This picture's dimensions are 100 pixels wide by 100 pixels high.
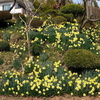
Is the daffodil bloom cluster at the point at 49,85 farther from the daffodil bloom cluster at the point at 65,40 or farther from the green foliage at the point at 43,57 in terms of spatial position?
the daffodil bloom cluster at the point at 65,40

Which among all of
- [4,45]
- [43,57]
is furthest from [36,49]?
[4,45]

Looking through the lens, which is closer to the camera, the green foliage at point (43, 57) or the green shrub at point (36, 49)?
the green foliage at point (43, 57)

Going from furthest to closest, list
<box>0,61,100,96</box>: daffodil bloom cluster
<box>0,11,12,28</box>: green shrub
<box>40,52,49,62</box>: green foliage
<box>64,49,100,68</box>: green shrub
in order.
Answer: <box>0,11,12,28</box>: green shrub → <box>40,52,49,62</box>: green foliage → <box>64,49,100,68</box>: green shrub → <box>0,61,100,96</box>: daffodil bloom cluster

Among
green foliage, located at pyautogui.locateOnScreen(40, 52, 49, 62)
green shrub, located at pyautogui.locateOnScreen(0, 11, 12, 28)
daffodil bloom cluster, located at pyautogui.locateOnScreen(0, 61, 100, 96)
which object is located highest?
green shrub, located at pyautogui.locateOnScreen(0, 11, 12, 28)

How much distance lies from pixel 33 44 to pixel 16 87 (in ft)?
8.91

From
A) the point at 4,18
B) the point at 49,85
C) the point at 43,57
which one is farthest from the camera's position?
the point at 4,18

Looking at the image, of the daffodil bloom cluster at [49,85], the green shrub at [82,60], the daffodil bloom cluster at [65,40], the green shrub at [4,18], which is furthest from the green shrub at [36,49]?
the green shrub at [4,18]

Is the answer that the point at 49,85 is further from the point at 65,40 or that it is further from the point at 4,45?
the point at 4,45

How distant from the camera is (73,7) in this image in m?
13.8

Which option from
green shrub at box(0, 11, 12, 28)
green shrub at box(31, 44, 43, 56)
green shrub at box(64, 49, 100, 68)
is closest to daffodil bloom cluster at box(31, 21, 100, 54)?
green shrub at box(31, 44, 43, 56)

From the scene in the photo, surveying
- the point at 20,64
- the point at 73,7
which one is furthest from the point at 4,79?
the point at 73,7

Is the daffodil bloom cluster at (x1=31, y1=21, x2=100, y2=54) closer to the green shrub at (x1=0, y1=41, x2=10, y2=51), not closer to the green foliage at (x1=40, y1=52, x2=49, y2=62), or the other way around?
the green foliage at (x1=40, y1=52, x2=49, y2=62)

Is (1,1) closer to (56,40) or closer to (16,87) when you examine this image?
(56,40)

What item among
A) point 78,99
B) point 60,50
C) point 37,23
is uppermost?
point 37,23
